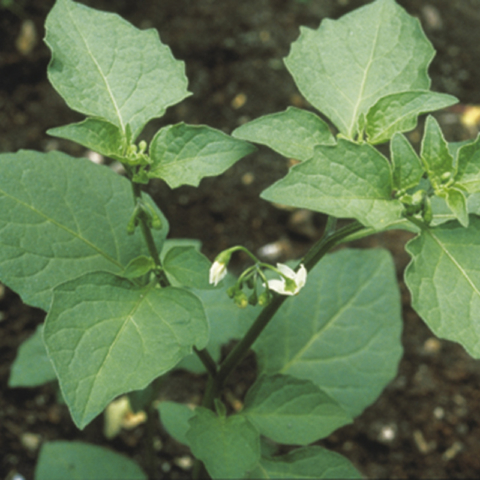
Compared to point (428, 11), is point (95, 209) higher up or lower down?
higher up

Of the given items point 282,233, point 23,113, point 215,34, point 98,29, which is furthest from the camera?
point 215,34

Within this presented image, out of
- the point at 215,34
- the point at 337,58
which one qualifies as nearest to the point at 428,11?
the point at 215,34

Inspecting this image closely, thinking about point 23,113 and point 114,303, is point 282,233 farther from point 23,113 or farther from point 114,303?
point 114,303

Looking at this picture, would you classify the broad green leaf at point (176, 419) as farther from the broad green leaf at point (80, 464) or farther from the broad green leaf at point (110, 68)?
the broad green leaf at point (110, 68)

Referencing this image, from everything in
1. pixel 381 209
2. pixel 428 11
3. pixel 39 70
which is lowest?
pixel 428 11

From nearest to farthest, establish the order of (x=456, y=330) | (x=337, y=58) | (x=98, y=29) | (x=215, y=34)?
(x=456, y=330)
(x=98, y=29)
(x=337, y=58)
(x=215, y=34)

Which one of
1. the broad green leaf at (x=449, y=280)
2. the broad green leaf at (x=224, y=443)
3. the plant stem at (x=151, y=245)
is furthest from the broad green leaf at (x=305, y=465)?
the broad green leaf at (x=449, y=280)

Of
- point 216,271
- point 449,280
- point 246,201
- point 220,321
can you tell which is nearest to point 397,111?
point 449,280

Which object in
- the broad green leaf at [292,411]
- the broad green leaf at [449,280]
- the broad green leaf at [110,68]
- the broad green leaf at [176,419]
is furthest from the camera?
the broad green leaf at [176,419]
